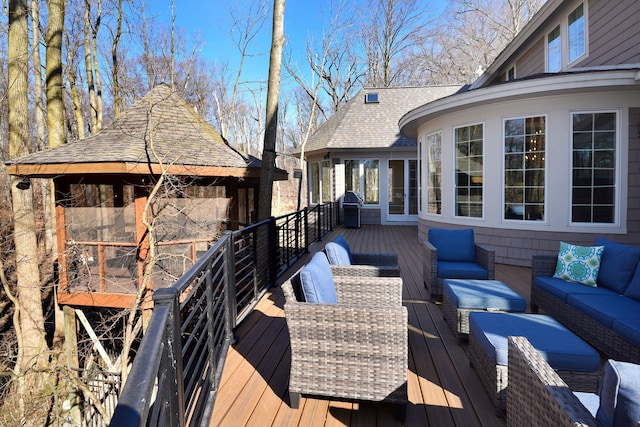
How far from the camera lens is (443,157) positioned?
678 cm

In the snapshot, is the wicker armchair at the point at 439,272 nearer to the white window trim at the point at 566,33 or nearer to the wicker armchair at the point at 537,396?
the wicker armchair at the point at 537,396

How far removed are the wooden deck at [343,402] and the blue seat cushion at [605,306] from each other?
1.01 metres

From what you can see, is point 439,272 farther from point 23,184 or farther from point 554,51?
point 23,184

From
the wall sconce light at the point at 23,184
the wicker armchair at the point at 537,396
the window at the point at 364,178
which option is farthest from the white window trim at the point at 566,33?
the wall sconce light at the point at 23,184

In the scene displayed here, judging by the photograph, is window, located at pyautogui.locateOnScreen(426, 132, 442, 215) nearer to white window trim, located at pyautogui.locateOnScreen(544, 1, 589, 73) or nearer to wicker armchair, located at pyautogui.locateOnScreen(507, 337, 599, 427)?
white window trim, located at pyautogui.locateOnScreen(544, 1, 589, 73)

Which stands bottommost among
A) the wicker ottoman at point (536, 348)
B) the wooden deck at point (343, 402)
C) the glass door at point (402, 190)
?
the wooden deck at point (343, 402)

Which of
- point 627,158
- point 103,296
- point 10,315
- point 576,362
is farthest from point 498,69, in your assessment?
point 10,315

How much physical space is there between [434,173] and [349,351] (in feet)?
19.2

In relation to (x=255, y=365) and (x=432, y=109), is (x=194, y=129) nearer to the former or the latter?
(x=432, y=109)

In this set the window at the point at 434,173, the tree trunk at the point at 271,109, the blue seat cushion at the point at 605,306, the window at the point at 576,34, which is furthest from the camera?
the window at the point at 434,173

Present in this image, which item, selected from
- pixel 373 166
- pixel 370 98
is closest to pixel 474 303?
pixel 373 166

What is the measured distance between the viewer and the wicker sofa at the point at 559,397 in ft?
3.50

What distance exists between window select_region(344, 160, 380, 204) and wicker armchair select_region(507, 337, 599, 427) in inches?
391

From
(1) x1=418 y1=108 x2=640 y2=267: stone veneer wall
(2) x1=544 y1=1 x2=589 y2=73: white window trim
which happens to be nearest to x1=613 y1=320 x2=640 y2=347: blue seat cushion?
(1) x1=418 y1=108 x2=640 y2=267: stone veneer wall
